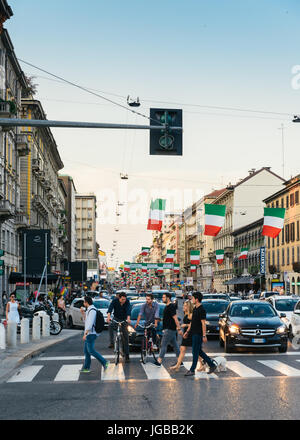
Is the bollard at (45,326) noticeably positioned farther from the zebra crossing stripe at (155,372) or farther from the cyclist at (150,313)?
the zebra crossing stripe at (155,372)

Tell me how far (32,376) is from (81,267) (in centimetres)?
6115

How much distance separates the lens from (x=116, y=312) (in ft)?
55.9

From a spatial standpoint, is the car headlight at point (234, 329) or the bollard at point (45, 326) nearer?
the car headlight at point (234, 329)

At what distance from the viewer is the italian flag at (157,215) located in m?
56.8

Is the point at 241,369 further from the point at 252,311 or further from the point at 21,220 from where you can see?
the point at 21,220

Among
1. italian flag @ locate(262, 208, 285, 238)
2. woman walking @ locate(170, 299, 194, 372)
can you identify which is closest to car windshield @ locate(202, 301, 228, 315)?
woman walking @ locate(170, 299, 194, 372)

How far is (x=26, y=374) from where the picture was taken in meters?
14.9

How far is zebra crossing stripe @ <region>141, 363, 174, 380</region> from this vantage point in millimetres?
13781

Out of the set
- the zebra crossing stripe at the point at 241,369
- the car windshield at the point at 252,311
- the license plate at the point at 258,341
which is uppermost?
the car windshield at the point at 252,311

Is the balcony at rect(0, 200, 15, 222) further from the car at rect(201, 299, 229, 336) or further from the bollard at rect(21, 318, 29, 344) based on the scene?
the bollard at rect(21, 318, 29, 344)

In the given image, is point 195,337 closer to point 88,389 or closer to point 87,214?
point 88,389

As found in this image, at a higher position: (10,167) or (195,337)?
(10,167)

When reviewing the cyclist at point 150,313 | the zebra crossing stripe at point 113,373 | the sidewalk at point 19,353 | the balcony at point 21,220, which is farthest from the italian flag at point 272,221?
the zebra crossing stripe at point 113,373
